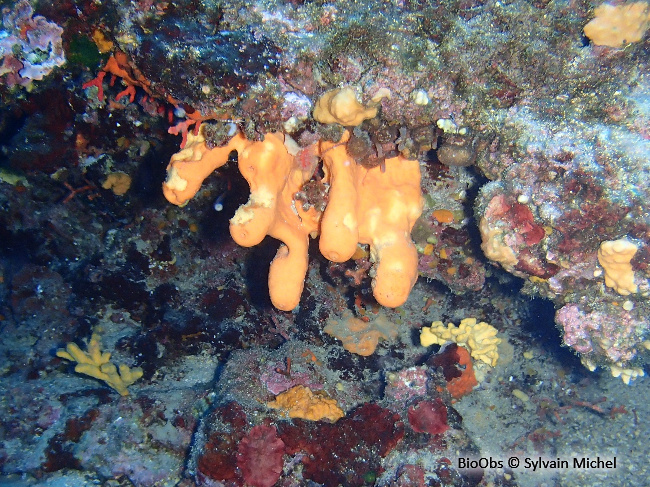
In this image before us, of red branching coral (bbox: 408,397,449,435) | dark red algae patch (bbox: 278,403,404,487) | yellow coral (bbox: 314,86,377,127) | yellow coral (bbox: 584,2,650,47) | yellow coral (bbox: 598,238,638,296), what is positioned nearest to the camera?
yellow coral (bbox: 314,86,377,127)

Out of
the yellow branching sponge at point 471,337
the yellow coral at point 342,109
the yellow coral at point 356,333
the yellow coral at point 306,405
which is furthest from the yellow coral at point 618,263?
the yellow coral at point 356,333

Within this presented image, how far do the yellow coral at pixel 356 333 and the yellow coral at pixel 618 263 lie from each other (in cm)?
344

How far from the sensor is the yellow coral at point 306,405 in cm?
446

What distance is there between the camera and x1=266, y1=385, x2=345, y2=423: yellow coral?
4461 millimetres

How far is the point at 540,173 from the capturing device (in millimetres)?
3043

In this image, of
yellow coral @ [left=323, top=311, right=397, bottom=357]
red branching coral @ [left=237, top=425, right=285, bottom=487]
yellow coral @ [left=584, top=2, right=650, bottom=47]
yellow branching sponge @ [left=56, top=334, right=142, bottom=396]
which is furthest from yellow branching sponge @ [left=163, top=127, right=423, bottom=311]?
yellow branching sponge @ [left=56, top=334, right=142, bottom=396]

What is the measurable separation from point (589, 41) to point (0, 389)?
7970mm

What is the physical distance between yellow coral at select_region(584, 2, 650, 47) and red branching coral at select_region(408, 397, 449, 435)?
4005mm

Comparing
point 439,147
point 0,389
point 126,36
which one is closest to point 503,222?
point 439,147

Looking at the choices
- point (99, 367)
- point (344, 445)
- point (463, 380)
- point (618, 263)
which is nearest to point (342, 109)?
point (618, 263)

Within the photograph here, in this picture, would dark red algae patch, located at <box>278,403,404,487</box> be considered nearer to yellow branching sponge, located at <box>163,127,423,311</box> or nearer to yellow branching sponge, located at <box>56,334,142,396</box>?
yellow branching sponge, located at <box>163,127,423,311</box>

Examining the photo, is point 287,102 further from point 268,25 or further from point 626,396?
point 626,396

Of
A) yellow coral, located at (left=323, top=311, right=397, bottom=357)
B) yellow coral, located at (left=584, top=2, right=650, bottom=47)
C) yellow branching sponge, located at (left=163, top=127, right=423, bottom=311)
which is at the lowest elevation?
yellow branching sponge, located at (left=163, top=127, right=423, bottom=311)

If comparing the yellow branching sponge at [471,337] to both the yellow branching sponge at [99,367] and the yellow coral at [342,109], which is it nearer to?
the yellow coral at [342,109]
